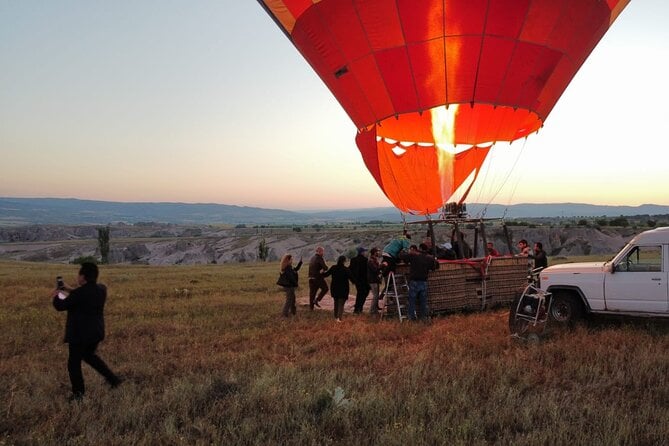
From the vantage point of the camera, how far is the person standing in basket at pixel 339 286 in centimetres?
1190

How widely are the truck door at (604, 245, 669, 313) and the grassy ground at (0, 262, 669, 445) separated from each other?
0.47m

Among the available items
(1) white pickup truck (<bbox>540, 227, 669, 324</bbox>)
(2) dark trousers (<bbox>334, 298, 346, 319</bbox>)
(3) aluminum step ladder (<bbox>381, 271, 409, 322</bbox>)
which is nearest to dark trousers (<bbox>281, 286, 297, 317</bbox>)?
(2) dark trousers (<bbox>334, 298, 346, 319</bbox>)

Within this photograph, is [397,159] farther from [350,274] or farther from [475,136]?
[350,274]

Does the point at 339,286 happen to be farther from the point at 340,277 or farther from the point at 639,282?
the point at 639,282

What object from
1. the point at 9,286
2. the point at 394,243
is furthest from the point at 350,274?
the point at 9,286

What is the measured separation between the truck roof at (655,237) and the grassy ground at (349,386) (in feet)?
5.23

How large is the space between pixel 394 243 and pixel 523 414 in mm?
7287

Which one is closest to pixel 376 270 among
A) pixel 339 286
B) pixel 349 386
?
pixel 339 286

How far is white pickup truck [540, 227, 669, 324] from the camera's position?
359 inches

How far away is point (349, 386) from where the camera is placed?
6.55 meters

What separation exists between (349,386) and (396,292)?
17.4 ft

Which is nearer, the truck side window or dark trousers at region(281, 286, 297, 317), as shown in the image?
the truck side window

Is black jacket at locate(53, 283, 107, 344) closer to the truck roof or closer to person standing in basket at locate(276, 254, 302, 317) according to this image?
person standing in basket at locate(276, 254, 302, 317)

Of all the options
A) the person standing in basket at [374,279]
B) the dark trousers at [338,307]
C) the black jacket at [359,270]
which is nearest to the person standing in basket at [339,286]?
the dark trousers at [338,307]
